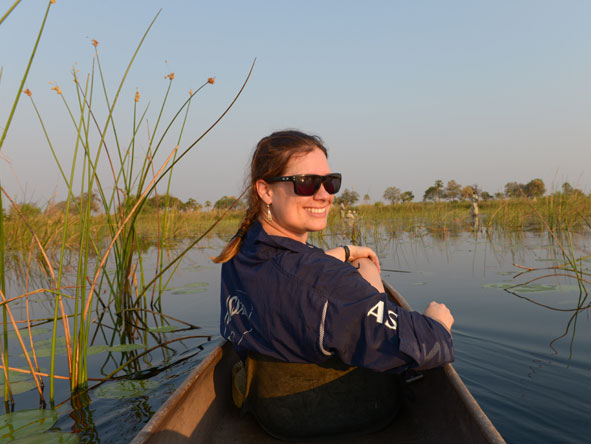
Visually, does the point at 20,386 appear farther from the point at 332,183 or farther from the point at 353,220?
the point at 353,220

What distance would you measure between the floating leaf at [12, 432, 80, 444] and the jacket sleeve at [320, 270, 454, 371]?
1605mm

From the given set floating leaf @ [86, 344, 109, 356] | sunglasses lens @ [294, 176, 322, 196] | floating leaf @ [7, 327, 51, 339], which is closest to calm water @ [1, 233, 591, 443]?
floating leaf @ [86, 344, 109, 356]

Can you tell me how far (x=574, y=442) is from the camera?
1.87 metres

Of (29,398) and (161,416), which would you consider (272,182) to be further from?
(29,398)

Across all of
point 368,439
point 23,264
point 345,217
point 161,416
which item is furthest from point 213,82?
point 23,264

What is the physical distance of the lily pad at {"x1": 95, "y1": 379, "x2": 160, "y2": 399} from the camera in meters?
2.56

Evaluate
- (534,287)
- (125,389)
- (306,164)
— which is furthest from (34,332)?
(534,287)

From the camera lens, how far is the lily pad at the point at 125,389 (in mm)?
2562

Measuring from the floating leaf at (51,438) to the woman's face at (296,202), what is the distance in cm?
152

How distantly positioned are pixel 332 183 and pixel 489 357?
6.84ft

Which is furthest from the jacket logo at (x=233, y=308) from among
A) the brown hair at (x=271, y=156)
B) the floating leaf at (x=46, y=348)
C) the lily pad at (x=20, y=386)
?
the floating leaf at (x=46, y=348)

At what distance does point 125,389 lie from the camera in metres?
2.66

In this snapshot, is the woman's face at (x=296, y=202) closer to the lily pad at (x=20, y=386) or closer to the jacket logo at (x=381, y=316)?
the jacket logo at (x=381, y=316)

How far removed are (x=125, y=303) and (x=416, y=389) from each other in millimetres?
2818
